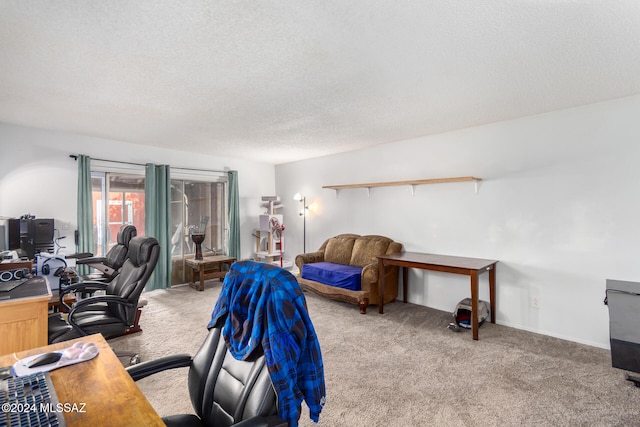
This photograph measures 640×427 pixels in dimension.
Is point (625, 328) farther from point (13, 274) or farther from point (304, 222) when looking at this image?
point (304, 222)

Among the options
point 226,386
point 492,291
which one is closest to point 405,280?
point 492,291

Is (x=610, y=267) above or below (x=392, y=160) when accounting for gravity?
below

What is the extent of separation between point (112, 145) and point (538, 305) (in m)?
5.99

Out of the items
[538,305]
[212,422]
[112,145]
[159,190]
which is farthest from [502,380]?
[112,145]

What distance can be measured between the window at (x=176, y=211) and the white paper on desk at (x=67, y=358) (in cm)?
393

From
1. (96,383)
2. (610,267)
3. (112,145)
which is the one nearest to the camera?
(96,383)

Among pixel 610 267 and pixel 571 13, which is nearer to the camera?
pixel 571 13

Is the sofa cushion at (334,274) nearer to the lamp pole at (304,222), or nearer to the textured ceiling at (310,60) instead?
the lamp pole at (304,222)

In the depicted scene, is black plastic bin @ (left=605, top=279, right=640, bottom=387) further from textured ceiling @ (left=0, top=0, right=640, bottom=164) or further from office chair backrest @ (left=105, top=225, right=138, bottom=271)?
office chair backrest @ (left=105, top=225, right=138, bottom=271)

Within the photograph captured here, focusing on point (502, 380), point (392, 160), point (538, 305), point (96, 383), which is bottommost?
point (502, 380)

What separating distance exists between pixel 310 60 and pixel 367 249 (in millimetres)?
2995

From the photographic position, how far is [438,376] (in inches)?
98.7

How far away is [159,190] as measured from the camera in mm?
5102

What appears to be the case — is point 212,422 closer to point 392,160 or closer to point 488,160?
point 488,160
